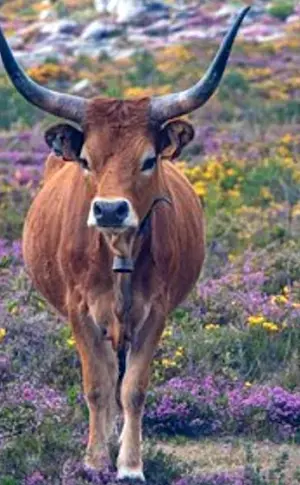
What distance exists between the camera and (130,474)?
34.6ft

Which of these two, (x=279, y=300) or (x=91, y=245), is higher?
(x=91, y=245)

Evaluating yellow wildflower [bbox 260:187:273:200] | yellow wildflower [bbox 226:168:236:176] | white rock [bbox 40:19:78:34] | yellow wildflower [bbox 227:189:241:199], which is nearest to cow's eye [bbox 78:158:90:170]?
yellow wildflower [bbox 227:189:241:199]

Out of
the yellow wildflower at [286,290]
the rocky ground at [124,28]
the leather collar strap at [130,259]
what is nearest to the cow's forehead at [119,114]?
the leather collar strap at [130,259]

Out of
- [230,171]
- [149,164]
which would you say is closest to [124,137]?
[149,164]

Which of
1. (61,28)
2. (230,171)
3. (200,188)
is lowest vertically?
(61,28)

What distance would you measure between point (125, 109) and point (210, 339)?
3476 millimetres

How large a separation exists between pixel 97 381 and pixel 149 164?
1449mm

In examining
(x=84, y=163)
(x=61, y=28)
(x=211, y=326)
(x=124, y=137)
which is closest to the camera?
(x=124, y=137)

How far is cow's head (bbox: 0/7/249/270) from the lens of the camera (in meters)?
10.1

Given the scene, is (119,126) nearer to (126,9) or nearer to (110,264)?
(110,264)

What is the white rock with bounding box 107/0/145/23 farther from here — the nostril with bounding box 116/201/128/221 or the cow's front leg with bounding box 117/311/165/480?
the nostril with bounding box 116/201/128/221

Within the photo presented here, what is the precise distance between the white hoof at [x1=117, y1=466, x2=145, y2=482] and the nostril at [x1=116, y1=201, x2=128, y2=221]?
1618 millimetres

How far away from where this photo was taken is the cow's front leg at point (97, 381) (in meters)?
10.8

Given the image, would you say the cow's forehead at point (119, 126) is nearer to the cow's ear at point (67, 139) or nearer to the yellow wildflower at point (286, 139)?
the cow's ear at point (67, 139)
